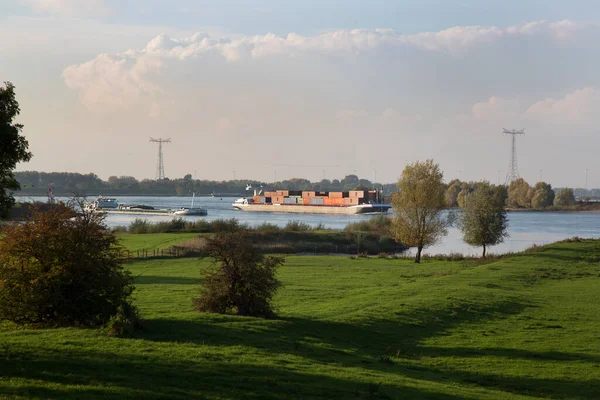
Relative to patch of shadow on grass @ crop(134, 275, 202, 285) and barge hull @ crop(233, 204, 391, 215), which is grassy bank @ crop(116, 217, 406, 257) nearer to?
patch of shadow on grass @ crop(134, 275, 202, 285)

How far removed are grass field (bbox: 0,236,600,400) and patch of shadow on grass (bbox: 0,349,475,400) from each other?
34 millimetres

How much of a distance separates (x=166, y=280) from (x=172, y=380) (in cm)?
2638

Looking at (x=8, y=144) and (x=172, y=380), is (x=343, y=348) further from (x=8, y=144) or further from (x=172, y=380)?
(x=8, y=144)

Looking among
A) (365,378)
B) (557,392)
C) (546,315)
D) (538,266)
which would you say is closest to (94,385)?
(365,378)

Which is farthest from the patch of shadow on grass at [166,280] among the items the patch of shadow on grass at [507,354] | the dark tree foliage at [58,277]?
the patch of shadow on grass at [507,354]

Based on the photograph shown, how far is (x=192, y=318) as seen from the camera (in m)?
19.9

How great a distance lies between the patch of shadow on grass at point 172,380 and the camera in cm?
1141

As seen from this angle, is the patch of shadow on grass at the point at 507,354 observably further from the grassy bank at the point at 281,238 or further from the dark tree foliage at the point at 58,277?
the grassy bank at the point at 281,238

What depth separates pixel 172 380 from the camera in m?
12.5

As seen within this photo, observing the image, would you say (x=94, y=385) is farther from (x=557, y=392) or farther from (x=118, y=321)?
(x=557, y=392)

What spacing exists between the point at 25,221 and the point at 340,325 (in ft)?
34.3

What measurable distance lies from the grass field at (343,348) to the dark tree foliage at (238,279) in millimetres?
1065

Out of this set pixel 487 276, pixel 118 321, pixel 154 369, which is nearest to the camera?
pixel 154 369

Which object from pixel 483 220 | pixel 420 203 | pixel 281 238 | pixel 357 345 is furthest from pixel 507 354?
pixel 281 238
